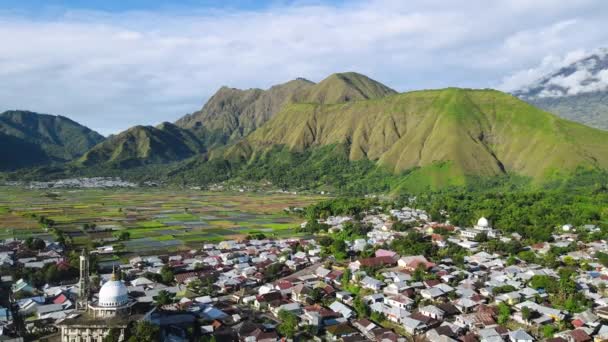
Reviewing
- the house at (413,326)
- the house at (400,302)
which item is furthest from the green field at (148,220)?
the house at (413,326)

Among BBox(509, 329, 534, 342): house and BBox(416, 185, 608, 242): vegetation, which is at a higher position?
BBox(509, 329, 534, 342): house

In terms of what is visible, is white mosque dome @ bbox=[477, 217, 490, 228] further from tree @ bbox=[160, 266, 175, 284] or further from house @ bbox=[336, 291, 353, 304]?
tree @ bbox=[160, 266, 175, 284]

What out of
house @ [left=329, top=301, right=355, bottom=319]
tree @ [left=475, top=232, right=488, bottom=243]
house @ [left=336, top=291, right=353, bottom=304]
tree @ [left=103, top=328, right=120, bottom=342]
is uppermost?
tree @ [left=103, top=328, right=120, bottom=342]

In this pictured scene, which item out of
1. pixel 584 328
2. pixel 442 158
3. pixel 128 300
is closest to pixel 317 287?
pixel 128 300

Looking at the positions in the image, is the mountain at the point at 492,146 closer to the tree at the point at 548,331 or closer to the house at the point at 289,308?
the tree at the point at 548,331

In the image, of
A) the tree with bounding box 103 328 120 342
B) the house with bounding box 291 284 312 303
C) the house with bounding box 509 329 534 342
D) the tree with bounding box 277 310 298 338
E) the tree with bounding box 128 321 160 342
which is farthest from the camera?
the house with bounding box 291 284 312 303

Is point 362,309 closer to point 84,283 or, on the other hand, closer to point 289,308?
point 289,308

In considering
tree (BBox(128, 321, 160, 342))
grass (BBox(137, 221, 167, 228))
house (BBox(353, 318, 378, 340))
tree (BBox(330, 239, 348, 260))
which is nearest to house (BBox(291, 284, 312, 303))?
house (BBox(353, 318, 378, 340))
